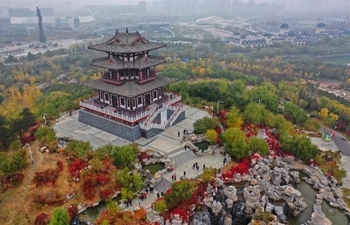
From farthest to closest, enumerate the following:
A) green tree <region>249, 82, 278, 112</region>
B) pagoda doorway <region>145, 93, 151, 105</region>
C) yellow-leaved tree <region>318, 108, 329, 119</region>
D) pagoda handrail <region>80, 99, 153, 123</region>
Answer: yellow-leaved tree <region>318, 108, 329, 119</region>
green tree <region>249, 82, 278, 112</region>
pagoda doorway <region>145, 93, 151, 105</region>
pagoda handrail <region>80, 99, 153, 123</region>

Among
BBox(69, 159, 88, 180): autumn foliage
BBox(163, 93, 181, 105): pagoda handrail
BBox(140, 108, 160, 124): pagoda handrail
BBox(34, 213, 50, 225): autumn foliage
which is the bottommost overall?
BBox(34, 213, 50, 225): autumn foliage

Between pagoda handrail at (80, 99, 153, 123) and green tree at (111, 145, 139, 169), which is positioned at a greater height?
pagoda handrail at (80, 99, 153, 123)

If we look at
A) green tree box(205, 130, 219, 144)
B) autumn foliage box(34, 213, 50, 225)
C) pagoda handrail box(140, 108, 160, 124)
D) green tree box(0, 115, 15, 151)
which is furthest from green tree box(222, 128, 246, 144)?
green tree box(0, 115, 15, 151)

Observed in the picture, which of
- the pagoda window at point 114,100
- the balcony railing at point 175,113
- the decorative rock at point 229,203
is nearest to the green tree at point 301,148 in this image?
the decorative rock at point 229,203

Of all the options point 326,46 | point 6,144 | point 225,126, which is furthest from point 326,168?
point 326,46

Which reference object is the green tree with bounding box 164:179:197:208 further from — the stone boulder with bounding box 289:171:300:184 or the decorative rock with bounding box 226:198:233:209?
the stone boulder with bounding box 289:171:300:184

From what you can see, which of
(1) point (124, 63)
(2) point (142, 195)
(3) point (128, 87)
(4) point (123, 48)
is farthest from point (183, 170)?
(4) point (123, 48)

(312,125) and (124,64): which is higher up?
(124,64)

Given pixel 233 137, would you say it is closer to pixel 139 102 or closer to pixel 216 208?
pixel 216 208
